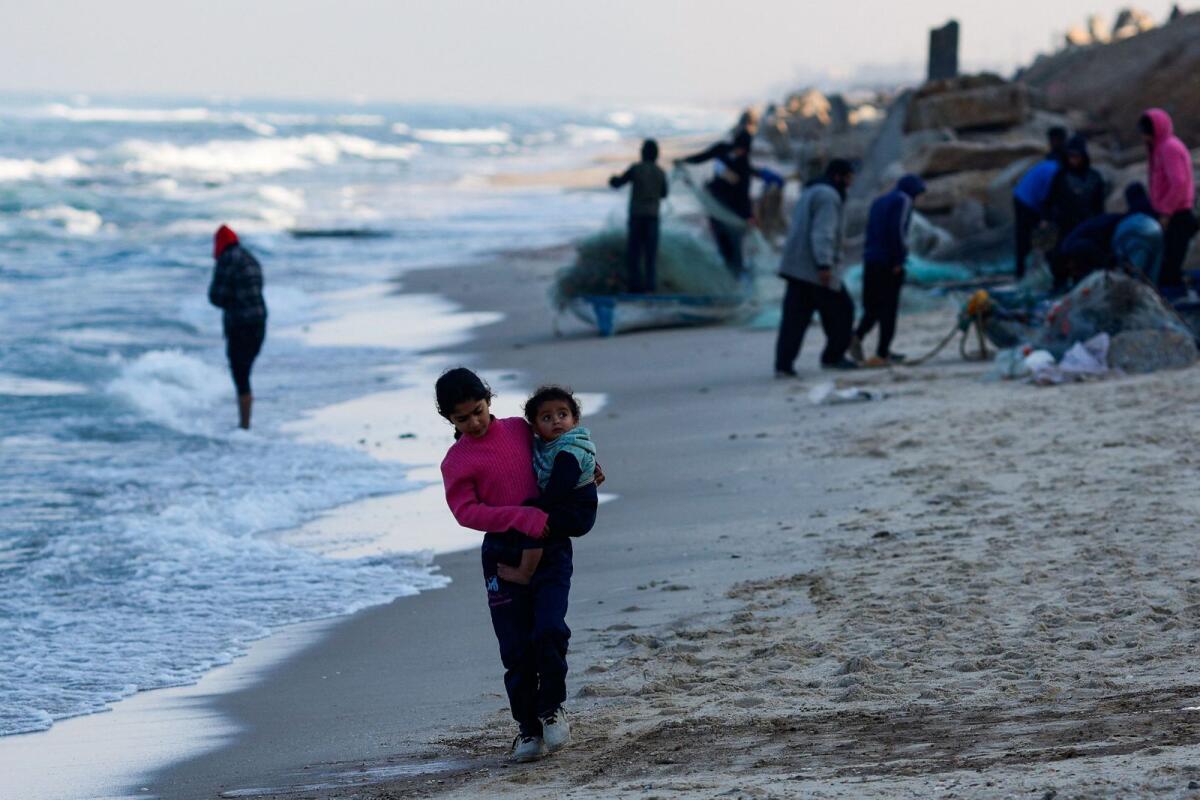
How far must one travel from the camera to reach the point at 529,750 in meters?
4.30

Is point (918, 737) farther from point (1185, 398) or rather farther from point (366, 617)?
point (1185, 398)

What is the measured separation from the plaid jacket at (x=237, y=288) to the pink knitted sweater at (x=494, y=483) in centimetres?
651

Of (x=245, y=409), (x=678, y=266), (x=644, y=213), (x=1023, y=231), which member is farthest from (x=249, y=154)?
(x=245, y=409)

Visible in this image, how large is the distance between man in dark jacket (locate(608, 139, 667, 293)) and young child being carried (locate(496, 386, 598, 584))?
30.2 ft

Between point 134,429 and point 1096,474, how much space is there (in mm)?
6546

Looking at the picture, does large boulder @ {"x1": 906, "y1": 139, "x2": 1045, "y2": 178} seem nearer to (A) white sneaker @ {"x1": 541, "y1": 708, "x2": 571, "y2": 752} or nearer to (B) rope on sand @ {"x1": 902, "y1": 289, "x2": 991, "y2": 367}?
(B) rope on sand @ {"x1": 902, "y1": 289, "x2": 991, "y2": 367}

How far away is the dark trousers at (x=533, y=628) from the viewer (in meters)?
4.31

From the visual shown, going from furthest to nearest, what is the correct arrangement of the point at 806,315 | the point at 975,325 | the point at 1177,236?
the point at 1177,236 < the point at 975,325 < the point at 806,315

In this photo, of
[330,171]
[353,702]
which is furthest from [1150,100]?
[330,171]

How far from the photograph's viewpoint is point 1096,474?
6.94 m

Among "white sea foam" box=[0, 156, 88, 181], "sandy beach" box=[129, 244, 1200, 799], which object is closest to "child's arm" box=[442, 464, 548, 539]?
"sandy beach" box=[129, 244, 1200, 799]

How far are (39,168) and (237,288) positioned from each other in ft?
137

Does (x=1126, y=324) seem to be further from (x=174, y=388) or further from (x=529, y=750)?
(x=174, y=388)

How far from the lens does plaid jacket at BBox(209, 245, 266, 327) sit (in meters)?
10.4
